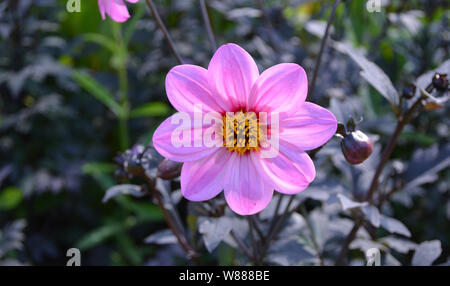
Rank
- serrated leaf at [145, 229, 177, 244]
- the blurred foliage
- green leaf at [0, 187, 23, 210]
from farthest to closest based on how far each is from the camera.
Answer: green leaf at [0, 187, 23, 210]
the blurred foliage
serrated leaf at [145, 229, 177, 244]

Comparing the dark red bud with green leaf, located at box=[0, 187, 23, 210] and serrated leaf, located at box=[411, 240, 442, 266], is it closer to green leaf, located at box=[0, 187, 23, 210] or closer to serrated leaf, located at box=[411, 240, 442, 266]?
serrated leaf, located at box=[411, 240, 442, 266]

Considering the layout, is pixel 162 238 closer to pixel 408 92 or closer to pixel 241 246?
pixel 241 246

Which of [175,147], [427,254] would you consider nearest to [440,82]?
[427,254]

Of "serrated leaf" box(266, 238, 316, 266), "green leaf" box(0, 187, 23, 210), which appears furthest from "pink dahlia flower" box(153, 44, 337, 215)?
"green leaf" box(0, 187, 23, 210)

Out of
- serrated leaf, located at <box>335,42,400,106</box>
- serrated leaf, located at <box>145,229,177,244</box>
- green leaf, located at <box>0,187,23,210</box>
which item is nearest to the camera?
serrated leaf, located at <box>335,42,400,106</box>

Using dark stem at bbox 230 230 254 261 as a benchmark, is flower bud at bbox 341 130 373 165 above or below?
above
